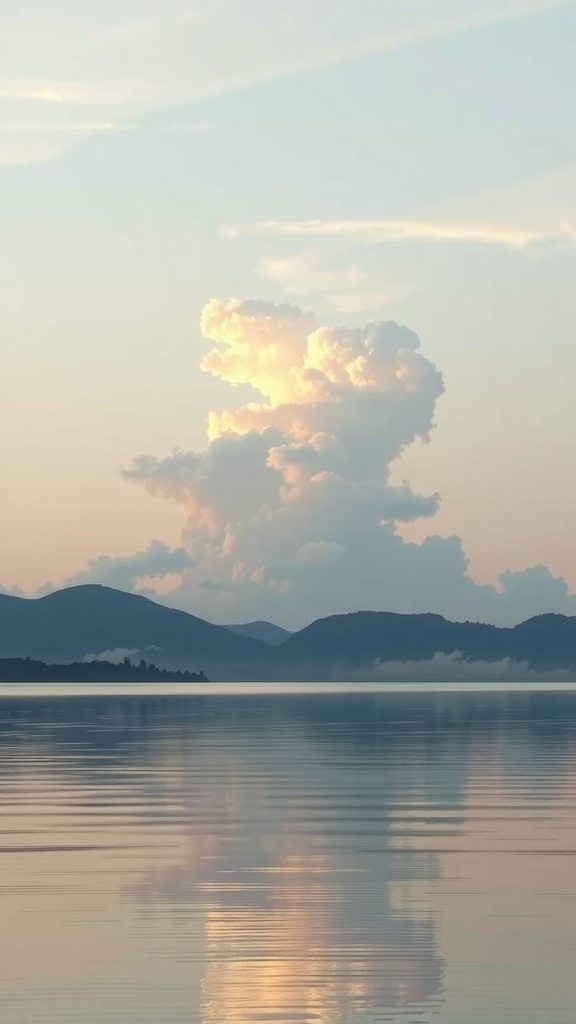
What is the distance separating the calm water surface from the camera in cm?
1969

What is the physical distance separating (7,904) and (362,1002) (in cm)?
887

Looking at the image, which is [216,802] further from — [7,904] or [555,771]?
[7,904]

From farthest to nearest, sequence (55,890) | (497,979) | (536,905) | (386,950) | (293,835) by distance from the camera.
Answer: (293,835), (55,890), (536,905), (386,950), (497,979)

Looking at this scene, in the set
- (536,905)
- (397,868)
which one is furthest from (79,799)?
(536,905)

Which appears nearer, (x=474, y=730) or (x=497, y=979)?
(x=497, y=979)

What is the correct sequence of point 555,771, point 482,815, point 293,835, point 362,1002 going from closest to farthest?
point 362,1002
point 293,835
point 482,815
point 555,771

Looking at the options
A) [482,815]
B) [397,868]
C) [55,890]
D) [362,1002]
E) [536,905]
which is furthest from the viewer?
[482,815]

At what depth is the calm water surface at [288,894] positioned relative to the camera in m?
19.7

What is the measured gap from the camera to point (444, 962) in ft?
71.4

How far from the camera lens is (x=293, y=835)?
36.3 m

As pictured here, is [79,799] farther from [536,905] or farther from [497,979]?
[497,979]

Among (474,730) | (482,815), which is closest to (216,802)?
(482,815)

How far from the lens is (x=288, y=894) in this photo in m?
27.7

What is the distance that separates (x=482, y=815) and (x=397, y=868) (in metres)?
10.4
